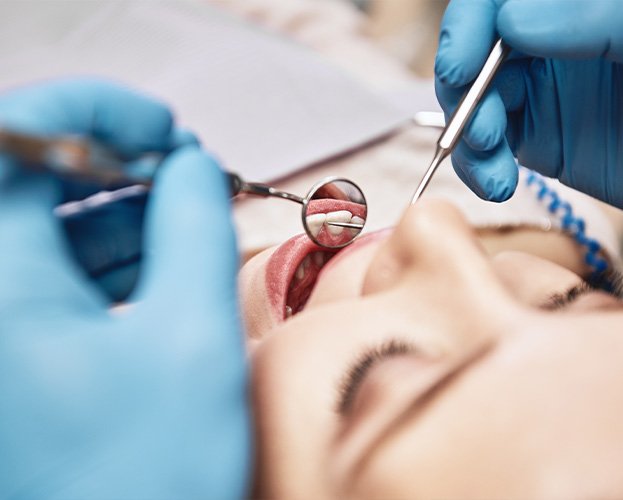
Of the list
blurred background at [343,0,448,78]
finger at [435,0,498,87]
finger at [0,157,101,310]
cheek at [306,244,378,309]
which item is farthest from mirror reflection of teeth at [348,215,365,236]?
blurred background at [343,0,448,78]

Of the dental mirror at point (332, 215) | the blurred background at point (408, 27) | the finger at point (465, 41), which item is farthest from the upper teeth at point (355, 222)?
the blurred background at point (408, 27)

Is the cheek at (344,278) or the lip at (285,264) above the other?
the cheek at (344,278)

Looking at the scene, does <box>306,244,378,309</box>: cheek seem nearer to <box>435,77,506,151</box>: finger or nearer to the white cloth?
the white cloth

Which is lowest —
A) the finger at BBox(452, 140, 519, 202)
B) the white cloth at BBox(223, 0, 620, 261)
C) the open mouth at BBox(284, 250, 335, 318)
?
the white cloth at BBox(223, 0, 620, 261)

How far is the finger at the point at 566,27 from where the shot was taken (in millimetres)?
772

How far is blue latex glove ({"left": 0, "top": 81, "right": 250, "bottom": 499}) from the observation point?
1.53 ft

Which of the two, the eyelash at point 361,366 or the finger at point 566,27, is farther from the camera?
the finger at point 566,27

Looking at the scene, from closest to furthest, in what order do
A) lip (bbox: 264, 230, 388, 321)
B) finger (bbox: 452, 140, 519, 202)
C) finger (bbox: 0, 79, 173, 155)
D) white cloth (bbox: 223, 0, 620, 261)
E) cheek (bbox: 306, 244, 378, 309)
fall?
finger (bbox: 0, 79, 173, 155), cheek (bbox: 306, 244, 378, 309), lip (bbox: 264, 230, 388, 321), finger (bbox: 452, 140, 519, 202), white cloth (bbox: 223, 0, 620, 261)

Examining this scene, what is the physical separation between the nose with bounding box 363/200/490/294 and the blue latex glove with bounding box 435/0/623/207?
0.95ft

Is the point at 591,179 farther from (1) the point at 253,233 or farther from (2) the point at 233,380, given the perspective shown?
(2) the point at 233,380

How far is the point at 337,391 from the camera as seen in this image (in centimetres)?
53

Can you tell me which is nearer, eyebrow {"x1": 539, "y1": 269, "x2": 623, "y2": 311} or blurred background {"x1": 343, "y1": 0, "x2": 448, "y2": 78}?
eyebrow {"x1": 539, "y1": 269, "x2": 623, "y2": 311}

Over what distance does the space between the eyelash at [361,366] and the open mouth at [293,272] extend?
22cm

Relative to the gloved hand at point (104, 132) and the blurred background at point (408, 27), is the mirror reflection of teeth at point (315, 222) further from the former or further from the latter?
the blurred background at point (408, 27)
